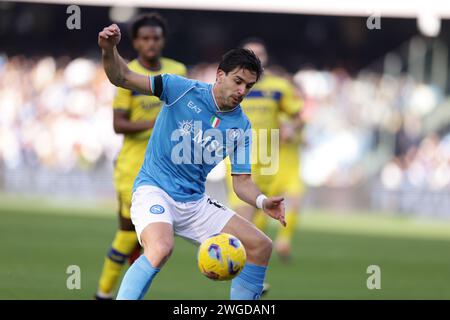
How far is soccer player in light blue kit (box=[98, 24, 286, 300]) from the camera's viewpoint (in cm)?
724

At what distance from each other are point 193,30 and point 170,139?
81.5 ft

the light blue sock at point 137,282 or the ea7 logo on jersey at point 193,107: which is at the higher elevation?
the ea7 logo on jersey at point 193,107

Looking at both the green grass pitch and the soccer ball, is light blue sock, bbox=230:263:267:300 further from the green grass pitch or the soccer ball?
the green grass pitch

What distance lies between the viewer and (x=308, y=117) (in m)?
26.7

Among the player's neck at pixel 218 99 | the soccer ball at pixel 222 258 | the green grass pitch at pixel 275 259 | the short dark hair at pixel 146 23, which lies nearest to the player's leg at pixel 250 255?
the soccer ball at pixel 222 258

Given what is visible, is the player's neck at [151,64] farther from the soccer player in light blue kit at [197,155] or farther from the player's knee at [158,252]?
the player's knee at [158,252]

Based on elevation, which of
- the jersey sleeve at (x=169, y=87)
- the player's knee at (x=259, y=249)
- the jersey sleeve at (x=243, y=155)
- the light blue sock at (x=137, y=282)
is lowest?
the light blue sock at (x=137, y=282)

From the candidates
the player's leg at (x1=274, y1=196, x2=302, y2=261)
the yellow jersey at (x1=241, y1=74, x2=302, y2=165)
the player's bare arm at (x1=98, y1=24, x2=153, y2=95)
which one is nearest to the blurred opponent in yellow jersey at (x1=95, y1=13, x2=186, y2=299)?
the player's bare arm at (x1=98, y1=24, x2=153, y2=95)

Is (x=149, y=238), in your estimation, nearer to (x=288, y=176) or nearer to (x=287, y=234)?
(x=287, y=234)

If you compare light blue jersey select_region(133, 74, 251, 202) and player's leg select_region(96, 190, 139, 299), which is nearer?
light blue jersey select_region(133, 74, 251, 202)

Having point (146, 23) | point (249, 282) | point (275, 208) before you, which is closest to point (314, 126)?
point (146, 23)

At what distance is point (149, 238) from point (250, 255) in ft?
3.21

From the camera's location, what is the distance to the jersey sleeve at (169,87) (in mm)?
7309

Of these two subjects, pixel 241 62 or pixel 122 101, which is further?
pixel 122 101
